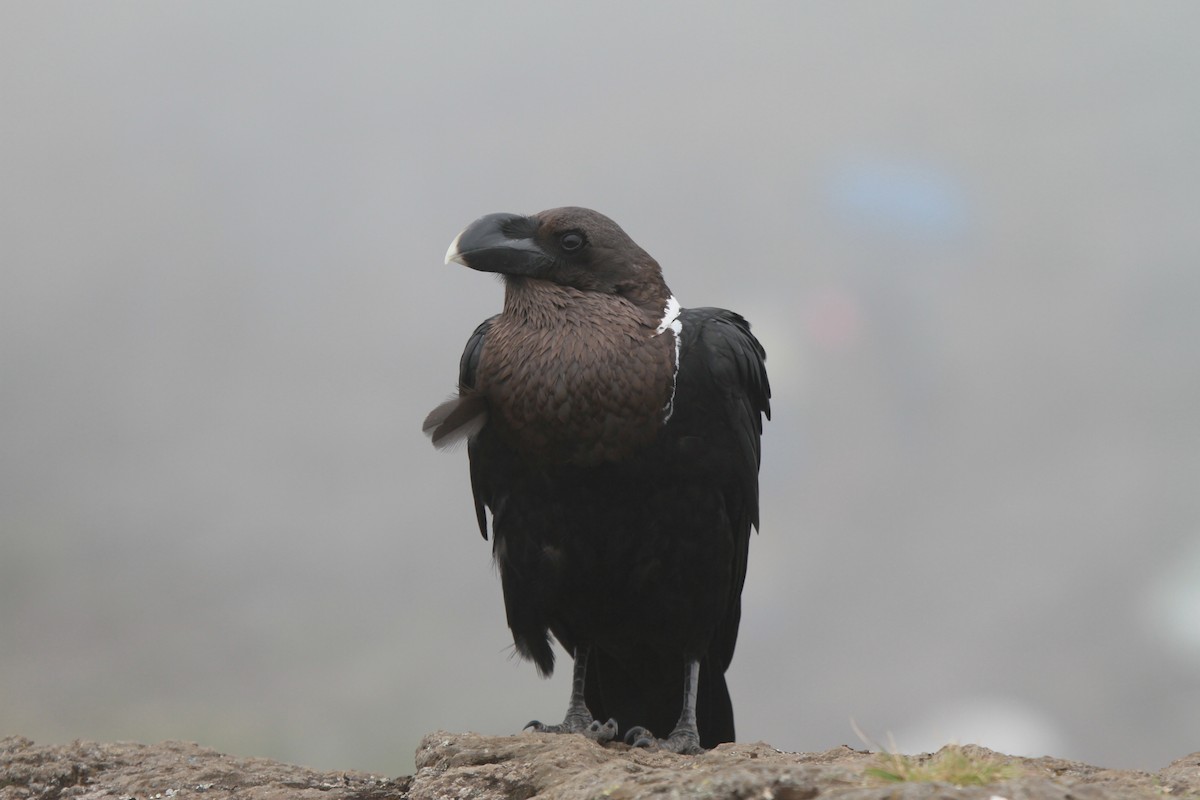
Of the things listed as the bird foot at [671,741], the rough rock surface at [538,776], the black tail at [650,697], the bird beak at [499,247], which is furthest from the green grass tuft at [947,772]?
the bird beak at [499,247]

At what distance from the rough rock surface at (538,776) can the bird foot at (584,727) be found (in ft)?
0.60

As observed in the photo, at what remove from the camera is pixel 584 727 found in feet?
18.3

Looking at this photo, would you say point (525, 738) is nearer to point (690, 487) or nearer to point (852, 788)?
point (690, 487)

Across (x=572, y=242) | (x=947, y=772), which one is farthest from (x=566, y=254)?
(x=947, y=772)

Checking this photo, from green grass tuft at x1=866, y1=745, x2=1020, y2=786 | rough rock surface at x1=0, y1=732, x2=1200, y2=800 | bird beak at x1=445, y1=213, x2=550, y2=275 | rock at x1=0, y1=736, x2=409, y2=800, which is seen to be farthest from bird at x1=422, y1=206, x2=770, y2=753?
green grass tuft at x1=866, y1=745, x2=1020, y2=786

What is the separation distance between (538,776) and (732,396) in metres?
2.28

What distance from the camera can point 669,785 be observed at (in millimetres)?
3242

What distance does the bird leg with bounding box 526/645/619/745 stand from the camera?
5375 millimetres

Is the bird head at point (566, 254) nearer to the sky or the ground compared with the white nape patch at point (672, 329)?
nearer to the sky

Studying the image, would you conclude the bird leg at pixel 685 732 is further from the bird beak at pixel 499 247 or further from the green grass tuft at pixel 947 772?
the green grass tuft at pixel 947 772

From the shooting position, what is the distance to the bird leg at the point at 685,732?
5.37 metres

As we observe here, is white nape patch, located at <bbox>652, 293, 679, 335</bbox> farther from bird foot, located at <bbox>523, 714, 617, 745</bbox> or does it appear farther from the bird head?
bird foot, located at <bbox>523, 714, 617, 745</bbox>

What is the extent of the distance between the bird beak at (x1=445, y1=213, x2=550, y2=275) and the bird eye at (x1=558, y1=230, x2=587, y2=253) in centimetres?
11

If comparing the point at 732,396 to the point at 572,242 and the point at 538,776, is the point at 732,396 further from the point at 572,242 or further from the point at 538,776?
the point at 538,776
